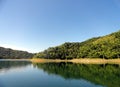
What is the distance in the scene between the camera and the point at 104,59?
97.5 metres

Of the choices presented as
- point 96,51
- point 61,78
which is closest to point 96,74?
point 61,78

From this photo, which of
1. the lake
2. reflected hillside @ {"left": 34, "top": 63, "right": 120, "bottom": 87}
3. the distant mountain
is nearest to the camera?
the lake

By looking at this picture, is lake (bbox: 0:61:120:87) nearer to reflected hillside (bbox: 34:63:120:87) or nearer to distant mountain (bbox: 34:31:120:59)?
reflected hillside (bbox: 34:63:120:87)

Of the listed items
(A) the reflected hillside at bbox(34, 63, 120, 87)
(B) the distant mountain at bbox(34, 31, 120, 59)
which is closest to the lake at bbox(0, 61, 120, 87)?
(A) the reflected hillside at bbox(34, 63, 120, 87)

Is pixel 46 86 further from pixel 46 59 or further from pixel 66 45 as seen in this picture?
pixel 66 45

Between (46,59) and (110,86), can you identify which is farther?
(46,59)

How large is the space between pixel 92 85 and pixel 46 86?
6.94m

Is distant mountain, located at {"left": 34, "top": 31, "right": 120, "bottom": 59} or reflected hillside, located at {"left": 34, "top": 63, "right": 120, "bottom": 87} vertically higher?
distant mountain, located at {"left": 34, "top": 31, "right": 120, "bottom": 59}


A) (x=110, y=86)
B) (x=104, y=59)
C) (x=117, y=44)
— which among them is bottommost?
(x=110, y=86)

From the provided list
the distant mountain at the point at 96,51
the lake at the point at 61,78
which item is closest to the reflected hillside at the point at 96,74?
the lake at the point at 61,78

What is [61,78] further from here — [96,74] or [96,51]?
[96,51]

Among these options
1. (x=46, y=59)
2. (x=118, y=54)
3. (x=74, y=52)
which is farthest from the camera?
(x=46, y=59)

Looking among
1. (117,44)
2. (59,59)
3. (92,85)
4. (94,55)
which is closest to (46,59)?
(59,59)

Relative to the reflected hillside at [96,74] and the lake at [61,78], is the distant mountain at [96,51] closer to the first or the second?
the reflected hillside at [96,74]
